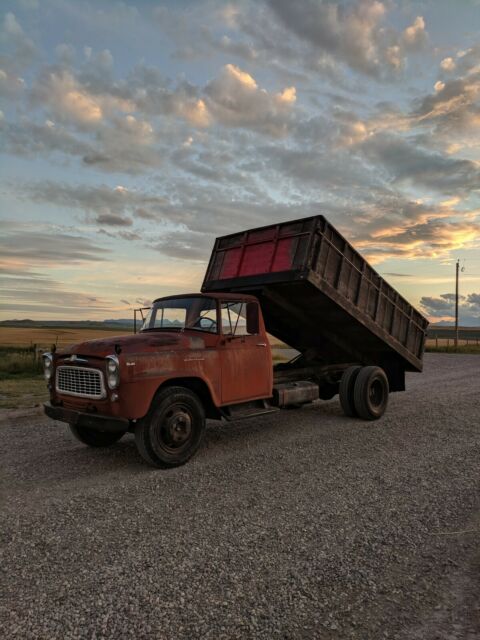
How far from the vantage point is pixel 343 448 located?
7004 mm

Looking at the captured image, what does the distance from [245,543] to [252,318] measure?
4048mm

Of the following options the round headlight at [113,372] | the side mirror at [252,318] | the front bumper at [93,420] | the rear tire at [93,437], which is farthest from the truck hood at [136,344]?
the rear tire at [93,437]

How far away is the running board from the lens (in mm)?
6882

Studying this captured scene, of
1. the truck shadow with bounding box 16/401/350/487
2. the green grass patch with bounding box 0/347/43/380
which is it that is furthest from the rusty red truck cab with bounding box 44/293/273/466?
the green grass patch with bounding box 0/347/43/380

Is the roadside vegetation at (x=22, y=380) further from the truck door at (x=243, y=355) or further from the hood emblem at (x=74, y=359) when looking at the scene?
the truck door at (x=243, y=355)

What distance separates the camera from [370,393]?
934 centimetres

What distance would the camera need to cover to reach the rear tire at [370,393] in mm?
9023

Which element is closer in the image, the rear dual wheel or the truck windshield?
the truck windshield

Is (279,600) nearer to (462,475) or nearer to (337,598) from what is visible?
(337,598)

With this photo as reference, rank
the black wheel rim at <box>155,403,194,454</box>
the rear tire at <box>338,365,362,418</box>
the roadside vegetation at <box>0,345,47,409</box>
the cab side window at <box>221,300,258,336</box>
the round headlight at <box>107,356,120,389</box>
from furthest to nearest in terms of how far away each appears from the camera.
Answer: the roadside vegetation at <box>0,345,47,409</box> → the rear tire at <box>338,365,362,418</box> → the cab side window at <box>221,300,258,336</box> → the black wheel rim at <box>155,403,194,454</box> → the round headlight at <box>107,356,120,389</box>

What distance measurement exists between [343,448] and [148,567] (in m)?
4.15

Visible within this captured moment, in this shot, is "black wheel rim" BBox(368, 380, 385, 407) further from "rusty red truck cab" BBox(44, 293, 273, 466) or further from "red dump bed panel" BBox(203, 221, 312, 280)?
"red dump bed panel" BBox(203, 221, 312, 280)

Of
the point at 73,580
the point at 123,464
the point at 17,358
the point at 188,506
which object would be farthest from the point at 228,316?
the point at 17,358

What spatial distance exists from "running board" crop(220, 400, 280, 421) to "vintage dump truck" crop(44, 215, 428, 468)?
0.8 inches
